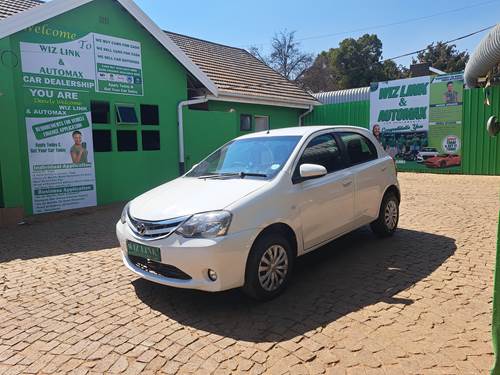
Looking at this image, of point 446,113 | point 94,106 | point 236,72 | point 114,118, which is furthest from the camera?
point 236,72

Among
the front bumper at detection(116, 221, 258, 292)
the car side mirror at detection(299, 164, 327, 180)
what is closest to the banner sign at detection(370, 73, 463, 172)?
the car side mirror at detection(299, 164, 327, 180)

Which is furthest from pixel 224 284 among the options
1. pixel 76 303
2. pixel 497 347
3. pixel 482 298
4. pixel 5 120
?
pixel 5 120

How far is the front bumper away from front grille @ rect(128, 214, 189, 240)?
0.07 m

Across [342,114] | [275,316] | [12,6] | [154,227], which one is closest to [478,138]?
[342,114]

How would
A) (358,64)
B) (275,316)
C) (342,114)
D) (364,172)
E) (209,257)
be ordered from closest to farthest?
(209,257)
(275,316)
(364,172)
(342,114)
(358,64)

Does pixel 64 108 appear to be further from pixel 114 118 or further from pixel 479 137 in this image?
pixel 479 137

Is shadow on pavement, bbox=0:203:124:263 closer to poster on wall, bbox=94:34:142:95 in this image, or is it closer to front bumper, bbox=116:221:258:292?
front bumper, bbox=116:221:258:292

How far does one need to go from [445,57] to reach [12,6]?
43493mm

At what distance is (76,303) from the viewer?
13.8 feet

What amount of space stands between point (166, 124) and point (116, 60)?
82.6 inches

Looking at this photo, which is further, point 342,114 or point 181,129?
point 342,114

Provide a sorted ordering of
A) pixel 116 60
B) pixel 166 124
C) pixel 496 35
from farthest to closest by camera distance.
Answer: pixel 166 124
pixel 116 60
pixel 496 35

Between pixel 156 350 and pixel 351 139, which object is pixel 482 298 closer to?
pixel 351 139

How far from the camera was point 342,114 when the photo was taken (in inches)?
680
